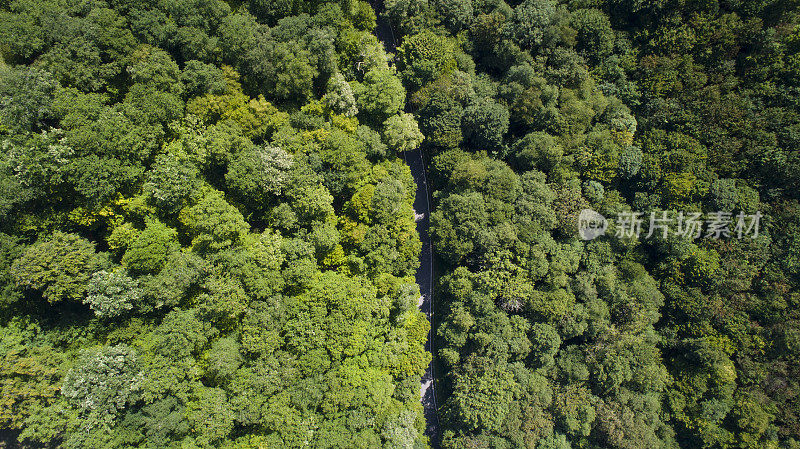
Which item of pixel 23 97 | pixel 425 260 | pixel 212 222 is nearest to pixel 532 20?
pixel 425 260

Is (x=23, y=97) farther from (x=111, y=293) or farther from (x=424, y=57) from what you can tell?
(x=424, y=57)

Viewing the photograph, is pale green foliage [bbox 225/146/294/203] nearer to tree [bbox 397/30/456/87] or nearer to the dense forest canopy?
the dense forest canopy

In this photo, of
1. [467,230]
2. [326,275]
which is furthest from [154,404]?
[467,230]

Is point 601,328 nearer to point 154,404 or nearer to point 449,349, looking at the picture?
point 449,349

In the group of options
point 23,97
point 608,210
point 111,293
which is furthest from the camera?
point 608,210

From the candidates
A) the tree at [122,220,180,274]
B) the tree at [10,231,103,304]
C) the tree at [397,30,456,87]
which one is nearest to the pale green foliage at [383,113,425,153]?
the tree at [397,30,456,87]

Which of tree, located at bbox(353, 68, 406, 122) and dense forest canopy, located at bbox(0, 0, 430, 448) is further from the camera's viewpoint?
tree, located at bbox(353, 68, 406, 122)
